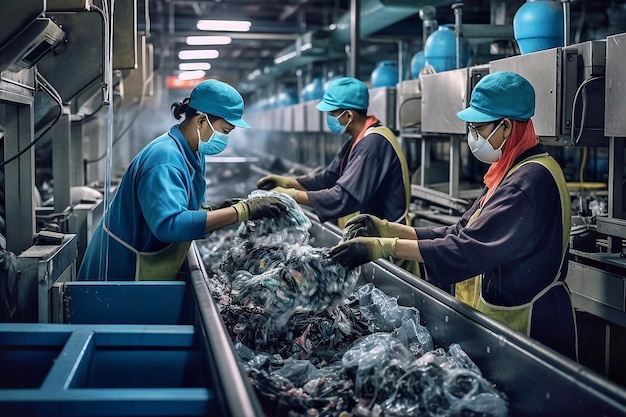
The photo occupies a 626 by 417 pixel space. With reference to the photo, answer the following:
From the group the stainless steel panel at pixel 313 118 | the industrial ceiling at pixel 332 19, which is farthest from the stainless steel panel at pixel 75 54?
the stainless steel panel at pixel 313 118

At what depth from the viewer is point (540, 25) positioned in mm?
3502

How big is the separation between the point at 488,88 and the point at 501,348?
2.94 ft

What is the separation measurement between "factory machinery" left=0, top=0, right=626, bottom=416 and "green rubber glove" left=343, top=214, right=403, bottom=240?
160 millimetres

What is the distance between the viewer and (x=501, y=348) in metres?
1.98

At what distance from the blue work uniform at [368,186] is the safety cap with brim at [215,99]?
1.12 metres

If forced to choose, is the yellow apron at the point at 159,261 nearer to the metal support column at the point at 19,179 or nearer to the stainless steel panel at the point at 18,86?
the metal support column at the point at 19,179

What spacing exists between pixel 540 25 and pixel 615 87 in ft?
2.84

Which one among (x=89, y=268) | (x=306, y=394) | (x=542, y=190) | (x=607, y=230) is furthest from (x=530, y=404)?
(x=89, y=268)

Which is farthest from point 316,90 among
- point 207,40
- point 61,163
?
point 61,163

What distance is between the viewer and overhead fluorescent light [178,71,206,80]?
15703 millimetres

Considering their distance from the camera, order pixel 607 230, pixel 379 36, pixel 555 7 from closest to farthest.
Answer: pixel 607 230, pixel 555 7, pixel 379 36

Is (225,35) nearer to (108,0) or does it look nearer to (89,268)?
(108,0)

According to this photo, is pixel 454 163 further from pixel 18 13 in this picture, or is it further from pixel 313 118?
pixel 313 118

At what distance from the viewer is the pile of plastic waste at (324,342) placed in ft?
6.02
